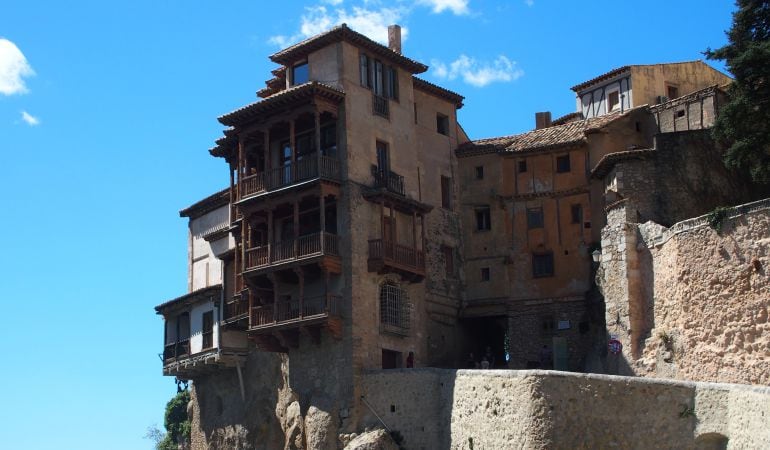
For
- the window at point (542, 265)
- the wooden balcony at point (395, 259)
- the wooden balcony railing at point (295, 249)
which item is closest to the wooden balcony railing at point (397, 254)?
the wooden balcony at point (395, 259)

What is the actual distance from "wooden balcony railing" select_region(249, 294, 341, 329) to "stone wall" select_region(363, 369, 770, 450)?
5.31m

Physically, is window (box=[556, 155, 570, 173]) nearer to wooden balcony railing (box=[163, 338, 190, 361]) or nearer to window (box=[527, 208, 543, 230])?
window (box=[527, 208, 543, 230])

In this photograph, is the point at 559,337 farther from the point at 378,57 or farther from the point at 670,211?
the point at 378,57

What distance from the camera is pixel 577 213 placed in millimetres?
54031

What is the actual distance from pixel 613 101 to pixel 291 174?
21.7m

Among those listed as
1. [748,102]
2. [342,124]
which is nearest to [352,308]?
[342,124]

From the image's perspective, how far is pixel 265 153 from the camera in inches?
2000

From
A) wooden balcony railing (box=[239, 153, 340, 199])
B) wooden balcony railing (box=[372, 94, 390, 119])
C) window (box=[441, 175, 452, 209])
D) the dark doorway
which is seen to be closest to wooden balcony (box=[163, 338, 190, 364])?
wooden balcony railing (box=[239, 153, 340, 199])

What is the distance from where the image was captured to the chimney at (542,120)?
203 feet

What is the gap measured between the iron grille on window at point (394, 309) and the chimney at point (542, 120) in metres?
15.2

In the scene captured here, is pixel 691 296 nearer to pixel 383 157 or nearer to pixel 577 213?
pixel 577 213

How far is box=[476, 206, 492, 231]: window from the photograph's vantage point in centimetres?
5555

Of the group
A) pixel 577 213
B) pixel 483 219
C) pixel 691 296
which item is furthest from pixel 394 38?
pixel 691 296

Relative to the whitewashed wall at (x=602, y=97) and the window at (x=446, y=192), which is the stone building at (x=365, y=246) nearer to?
the window at (x=446, y=192)
